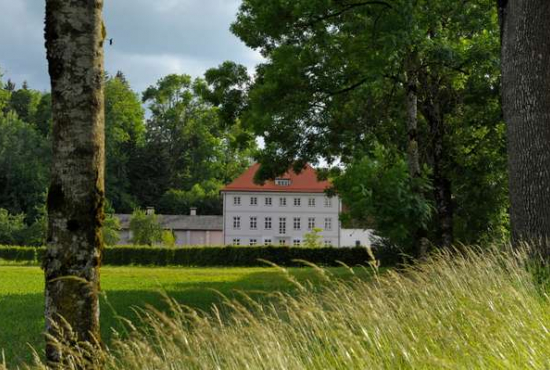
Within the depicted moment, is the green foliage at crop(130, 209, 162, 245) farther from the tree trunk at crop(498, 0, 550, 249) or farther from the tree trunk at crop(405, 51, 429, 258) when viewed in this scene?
the tree trunk at crop(498, 0, 550, 249)

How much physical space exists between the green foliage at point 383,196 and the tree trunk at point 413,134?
1.39 m

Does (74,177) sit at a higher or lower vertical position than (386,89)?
lower

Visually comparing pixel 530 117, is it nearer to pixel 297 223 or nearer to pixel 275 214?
pixel 275 214

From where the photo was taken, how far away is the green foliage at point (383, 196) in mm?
13734

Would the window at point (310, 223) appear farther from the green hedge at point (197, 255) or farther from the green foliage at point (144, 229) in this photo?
the green hedge at point (197, 255)

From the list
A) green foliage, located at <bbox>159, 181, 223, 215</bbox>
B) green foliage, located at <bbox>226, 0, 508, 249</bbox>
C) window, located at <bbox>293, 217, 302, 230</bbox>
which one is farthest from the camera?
green foliage, located at <bbox>159, 181, 223, 215</bbox>

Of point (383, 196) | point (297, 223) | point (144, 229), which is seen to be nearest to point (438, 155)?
point (383, 196)

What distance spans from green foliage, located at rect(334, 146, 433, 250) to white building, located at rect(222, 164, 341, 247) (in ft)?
171

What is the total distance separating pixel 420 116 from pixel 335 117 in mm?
3915

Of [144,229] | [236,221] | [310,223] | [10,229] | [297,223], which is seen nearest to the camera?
[10,229]

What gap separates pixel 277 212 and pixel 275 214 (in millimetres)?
297

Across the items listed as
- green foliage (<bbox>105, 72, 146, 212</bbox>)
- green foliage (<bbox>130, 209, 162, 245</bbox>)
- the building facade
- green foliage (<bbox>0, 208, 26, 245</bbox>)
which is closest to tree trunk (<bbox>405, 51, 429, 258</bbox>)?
green foliage (<bbox>130, 209, 162, 245</bbox>)

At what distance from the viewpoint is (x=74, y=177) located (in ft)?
16.9

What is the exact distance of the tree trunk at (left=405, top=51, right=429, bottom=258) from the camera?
15938 millimetres
